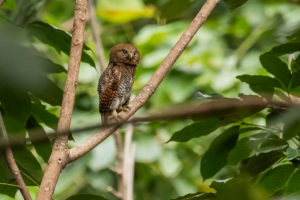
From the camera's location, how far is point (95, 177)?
333 cm

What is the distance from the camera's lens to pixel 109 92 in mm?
2443

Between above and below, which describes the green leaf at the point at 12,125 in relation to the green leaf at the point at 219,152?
above

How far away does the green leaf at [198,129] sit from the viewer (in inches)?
59.8

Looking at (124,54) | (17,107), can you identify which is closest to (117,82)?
(124,54)

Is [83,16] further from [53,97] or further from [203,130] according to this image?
[203,130]

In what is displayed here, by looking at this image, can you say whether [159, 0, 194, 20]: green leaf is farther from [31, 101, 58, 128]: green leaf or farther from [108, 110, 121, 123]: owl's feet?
[108, 110, 121, 123]: owl's feet

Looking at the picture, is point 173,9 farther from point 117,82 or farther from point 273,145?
point 117,82

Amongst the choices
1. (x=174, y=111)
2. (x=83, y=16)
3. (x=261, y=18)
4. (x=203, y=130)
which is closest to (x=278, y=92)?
(x=203, y=130)

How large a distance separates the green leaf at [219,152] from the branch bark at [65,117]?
552 millimetres

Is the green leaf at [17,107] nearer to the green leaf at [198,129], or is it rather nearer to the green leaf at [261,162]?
the green leaf at [198,129]

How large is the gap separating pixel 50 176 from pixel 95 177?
7.35ft

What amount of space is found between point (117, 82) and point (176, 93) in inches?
46.0

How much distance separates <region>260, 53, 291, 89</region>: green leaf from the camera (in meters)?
1.47

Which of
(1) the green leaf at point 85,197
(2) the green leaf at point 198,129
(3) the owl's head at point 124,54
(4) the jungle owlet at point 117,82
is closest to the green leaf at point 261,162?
(2) the green leaf at point 198,129
